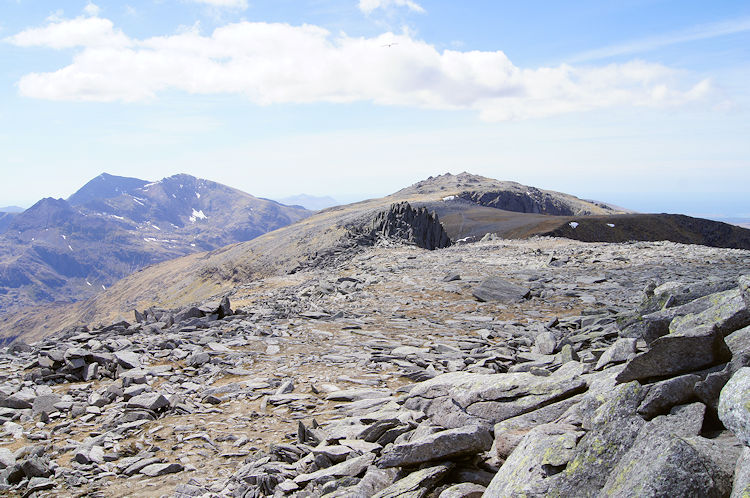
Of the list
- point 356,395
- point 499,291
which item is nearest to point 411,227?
point 499,291

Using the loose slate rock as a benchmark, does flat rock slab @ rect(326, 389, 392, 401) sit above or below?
above

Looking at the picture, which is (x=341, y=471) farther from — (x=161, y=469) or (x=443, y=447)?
(x=161, y=469)

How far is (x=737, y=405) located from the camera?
434cm

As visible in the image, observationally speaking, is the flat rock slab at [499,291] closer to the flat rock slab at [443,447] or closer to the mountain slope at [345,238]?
the flat rock slab at [443,447]

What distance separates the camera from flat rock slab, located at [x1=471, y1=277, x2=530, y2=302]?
818 inches

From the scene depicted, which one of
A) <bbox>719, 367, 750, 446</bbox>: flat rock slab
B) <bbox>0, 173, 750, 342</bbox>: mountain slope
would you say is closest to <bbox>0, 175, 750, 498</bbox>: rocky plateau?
<bbox>719, 367, 750, 446</bbox>: flat rock slab

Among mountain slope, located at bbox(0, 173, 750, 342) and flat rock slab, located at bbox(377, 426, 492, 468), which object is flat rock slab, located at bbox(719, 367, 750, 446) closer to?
flat rock slab, located at bbox(377, 426, 492, 468)

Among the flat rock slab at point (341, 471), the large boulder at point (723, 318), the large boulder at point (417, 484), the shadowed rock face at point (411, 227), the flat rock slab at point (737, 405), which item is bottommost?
the flat rock slab at point (341, 471)

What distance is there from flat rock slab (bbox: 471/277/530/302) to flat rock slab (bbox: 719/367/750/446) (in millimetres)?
16153

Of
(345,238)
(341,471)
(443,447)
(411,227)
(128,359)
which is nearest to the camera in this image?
(443,447)

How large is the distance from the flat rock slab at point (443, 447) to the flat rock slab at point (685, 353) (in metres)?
2.09

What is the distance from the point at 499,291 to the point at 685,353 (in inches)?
628

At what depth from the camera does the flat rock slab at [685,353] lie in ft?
17.7

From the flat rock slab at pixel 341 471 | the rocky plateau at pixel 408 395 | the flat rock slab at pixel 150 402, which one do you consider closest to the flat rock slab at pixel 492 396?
the rocky plateau at pixel 408 395
